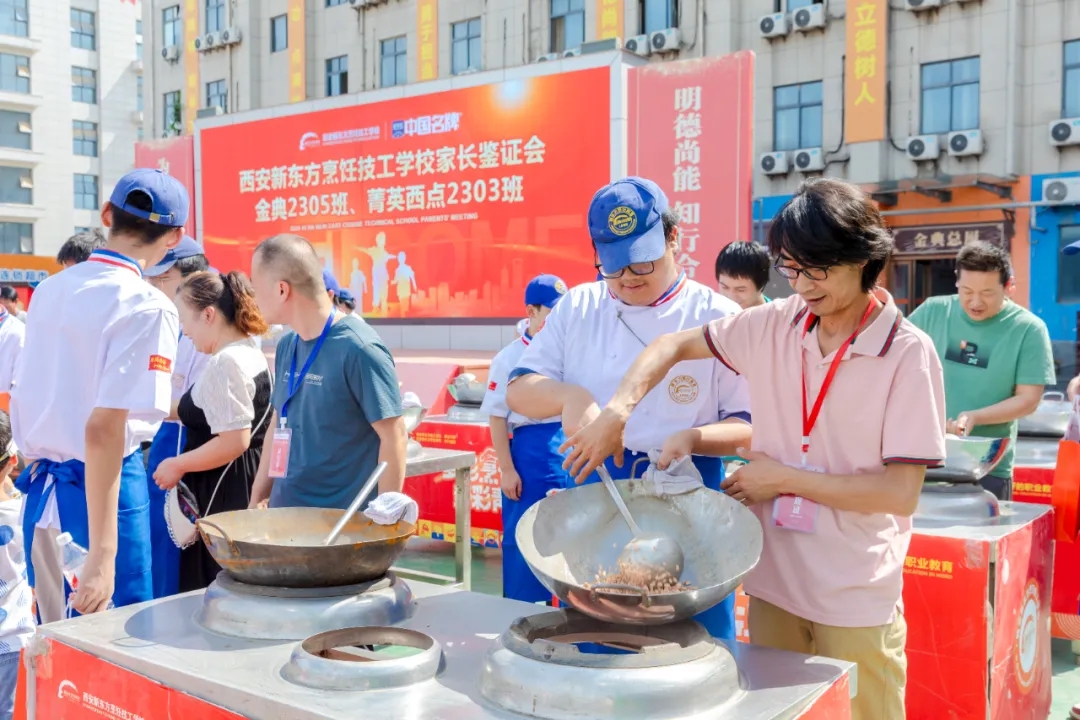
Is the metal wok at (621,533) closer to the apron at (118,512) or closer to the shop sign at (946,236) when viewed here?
the apron at (118,512)

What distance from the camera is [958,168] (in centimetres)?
1310

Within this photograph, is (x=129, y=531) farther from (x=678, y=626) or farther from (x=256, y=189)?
(x=256, y=189)

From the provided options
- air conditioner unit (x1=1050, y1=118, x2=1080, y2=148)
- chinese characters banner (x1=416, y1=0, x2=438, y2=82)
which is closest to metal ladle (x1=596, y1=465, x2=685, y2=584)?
air conditioner unit (x1=1050, y1=118, x2=1080, y2=148)

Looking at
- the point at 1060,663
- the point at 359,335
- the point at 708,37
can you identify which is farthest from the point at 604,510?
the point at 708,37

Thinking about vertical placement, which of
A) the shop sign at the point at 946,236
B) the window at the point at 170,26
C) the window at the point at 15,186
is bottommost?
the shop sign at the point at 946,236

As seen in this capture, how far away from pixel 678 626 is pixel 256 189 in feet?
32.2

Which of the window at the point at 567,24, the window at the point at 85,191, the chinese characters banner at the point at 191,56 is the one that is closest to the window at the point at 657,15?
the window at the point at 567,24

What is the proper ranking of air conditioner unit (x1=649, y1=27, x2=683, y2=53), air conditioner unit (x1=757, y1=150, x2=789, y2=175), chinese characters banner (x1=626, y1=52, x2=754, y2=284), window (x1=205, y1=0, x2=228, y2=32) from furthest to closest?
1. window (x1=205, y1=0, x2=228, y2=32)
2. air conditioner unit (x1=649, y1=27, x2=683, y2=53)
3. air conditioner unit (x1=757, y1=150, x2=789, y2=175)
4. chinese characters banner (x1=626, y1=52, x2=754, y2=284)

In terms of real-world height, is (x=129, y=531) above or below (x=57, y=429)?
below

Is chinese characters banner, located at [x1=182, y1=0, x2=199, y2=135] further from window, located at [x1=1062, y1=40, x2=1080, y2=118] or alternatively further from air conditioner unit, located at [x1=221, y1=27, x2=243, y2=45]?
window, located at [x1=1062, y1=40, x2=1080, y2=118]

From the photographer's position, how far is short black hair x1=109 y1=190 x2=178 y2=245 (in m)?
1.92

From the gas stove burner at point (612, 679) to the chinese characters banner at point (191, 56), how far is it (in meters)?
21.6

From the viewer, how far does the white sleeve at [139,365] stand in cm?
182

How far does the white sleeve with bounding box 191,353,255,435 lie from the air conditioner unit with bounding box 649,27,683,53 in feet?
44.7
